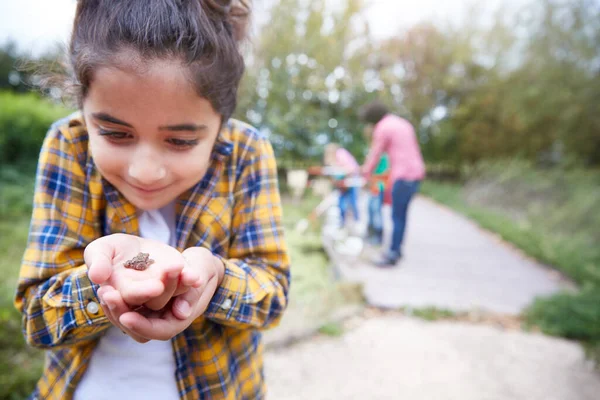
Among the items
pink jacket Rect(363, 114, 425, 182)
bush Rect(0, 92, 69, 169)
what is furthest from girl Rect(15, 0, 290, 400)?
bush Rect(0, 92, 69, 169)

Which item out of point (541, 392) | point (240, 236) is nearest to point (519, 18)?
point (541, 392)

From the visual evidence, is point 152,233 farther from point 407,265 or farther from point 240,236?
point 407,265

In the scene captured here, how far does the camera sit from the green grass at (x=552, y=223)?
11.3ft

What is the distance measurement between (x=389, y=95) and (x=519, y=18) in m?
4.08

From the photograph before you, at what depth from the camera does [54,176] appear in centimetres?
88

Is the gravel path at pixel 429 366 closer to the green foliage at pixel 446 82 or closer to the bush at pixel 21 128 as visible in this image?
the green foliage at pixel 446 82

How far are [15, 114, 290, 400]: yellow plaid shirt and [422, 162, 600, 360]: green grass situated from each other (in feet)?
9.35

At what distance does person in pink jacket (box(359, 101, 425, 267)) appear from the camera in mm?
4438

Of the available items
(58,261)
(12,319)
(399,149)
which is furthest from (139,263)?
(399,149)

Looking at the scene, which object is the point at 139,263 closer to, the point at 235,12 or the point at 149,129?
the point at 149,129

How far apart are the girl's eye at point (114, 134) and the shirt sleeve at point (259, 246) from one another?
1.03 ft

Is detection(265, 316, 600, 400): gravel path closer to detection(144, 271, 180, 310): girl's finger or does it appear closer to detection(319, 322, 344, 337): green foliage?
detection(319, 322, 344, 337): green foliage

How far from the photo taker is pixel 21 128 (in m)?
7.02

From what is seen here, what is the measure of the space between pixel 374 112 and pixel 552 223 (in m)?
4.42
